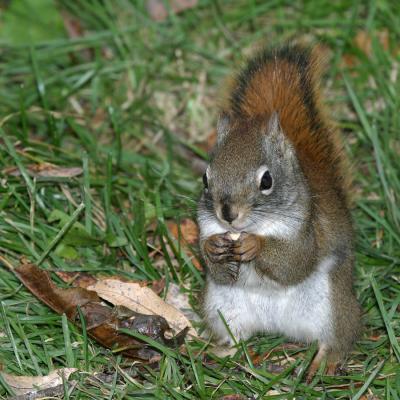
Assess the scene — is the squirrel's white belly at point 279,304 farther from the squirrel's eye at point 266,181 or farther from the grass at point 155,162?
the squirrel's eye at point 266,181

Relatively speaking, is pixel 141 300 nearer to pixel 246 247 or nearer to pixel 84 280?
pixel 84 280

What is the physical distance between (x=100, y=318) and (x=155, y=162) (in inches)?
56.5

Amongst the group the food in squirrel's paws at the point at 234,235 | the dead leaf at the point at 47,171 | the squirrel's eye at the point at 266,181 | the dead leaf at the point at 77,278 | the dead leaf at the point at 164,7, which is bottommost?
the dead leaf at the point at 77,278

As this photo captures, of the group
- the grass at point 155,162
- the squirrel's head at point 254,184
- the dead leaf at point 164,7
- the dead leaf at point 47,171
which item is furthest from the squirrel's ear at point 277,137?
the dead leaf at point 164,7

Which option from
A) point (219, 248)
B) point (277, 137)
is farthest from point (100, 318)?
point (277, 137)

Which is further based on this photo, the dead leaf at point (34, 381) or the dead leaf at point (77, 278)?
the dead leaf at point (77, 278)

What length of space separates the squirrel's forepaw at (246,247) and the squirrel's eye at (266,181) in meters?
0.21

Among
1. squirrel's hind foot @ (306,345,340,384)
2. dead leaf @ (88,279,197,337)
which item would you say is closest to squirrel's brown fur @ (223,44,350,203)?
squirrel's hind foot @ (306,345,340,384)

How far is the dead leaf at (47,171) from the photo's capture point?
430 cm

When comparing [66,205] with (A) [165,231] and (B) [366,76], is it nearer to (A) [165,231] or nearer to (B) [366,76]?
(A) [165,231]

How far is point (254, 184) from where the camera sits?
10.4 feet

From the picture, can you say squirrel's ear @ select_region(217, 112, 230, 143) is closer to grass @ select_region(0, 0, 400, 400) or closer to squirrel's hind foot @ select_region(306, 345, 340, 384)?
grass @ select_region(0, 0, 400, 400)

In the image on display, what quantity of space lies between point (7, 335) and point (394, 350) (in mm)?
1620

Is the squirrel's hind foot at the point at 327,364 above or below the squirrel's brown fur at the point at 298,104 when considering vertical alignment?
below
